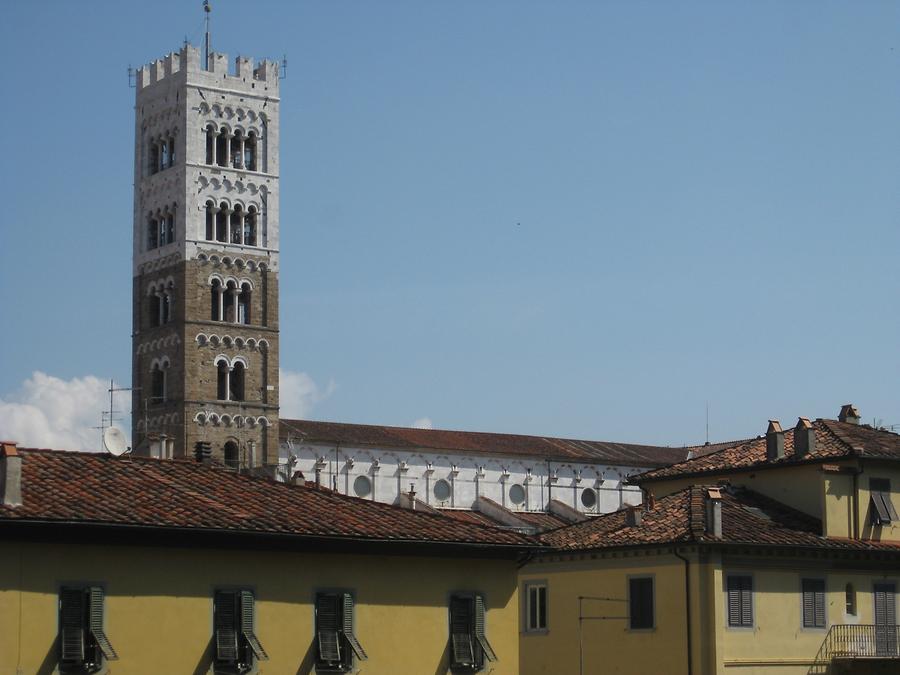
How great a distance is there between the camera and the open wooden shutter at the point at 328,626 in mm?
32844

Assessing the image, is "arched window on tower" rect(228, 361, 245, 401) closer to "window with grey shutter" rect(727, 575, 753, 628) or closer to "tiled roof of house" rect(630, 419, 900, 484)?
"tiled roof of house" rect(630, 419, 900, 484)

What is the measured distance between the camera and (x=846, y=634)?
1740 inches

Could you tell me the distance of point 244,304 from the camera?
357 ft

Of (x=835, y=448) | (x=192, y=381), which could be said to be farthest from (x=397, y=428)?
(x=835, y=448)

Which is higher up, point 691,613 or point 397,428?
point 397,428

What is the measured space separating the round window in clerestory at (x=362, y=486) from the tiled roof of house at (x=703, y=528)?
55.7 m

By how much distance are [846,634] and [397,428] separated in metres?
65.1

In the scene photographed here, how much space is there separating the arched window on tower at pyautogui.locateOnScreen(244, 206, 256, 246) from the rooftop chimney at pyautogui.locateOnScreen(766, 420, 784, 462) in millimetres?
65123

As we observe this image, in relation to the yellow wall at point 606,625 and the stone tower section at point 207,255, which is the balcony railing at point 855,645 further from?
the stone tower section at point 207,255

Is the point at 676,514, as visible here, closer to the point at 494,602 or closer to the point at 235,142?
the point at 494,602

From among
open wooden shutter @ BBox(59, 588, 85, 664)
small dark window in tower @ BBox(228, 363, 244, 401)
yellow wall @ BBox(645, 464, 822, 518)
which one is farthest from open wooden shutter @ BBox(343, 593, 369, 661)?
small dark window in tower @ BBox(228, 363, 244, 401)

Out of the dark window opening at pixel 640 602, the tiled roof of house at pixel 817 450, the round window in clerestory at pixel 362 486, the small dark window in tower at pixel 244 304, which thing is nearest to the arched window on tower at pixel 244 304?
the small dark window in tower at pixel 244 304

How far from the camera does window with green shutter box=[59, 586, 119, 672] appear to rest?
29.9 metres

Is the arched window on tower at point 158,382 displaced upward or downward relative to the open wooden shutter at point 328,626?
upward
